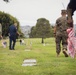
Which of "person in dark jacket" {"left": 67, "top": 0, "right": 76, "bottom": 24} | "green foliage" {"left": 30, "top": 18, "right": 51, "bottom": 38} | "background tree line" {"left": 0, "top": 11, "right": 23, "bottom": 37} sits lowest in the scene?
"person in dark jacket" {"left": 67, "top": 0, "right": 76, "bottom": 24}

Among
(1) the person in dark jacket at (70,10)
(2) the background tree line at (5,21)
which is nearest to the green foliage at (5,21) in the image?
(2) the background tree line at (5,21)

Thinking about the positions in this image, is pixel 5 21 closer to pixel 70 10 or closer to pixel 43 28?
pixel 43 28

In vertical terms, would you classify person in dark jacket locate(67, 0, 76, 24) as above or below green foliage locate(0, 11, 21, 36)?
below

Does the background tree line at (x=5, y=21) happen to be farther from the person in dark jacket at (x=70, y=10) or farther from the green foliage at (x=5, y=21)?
the person in dark jacket at (x=70, y=10)

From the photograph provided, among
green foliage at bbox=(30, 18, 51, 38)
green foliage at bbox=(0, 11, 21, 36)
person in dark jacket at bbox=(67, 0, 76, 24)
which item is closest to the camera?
person in dark jacket at bbox=(67, 0, 76, 24)

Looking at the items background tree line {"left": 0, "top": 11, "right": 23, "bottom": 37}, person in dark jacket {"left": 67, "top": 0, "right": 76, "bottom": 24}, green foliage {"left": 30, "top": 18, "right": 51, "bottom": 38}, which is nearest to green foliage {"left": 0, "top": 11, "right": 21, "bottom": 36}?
background tree line {"left": 0, "top": 11, "right": 23, "bottom": 37}

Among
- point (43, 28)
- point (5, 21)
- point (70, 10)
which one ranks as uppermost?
point (5, 21)

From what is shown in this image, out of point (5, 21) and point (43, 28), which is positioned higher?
point (5, 21)

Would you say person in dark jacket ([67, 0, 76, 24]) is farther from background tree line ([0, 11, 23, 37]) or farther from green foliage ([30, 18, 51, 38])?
background tree line ([0, 11, 23, 37])

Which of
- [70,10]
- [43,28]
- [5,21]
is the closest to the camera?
[70,10]

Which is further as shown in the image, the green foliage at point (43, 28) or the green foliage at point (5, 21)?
the green foliage at point (5, 21)

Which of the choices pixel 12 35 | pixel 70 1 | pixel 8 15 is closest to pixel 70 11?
pixel 70 1

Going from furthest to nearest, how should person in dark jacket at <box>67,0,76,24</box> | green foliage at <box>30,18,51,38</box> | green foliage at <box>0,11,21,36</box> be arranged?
1. green foliage at <box>0,11,21,36</box>
2. green foliage at <box>30,18,51,38</box>
3. person in dark jacket at <box>67,0,76,24</box>

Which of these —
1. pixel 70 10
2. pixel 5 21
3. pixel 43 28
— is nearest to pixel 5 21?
pixel 5 21
